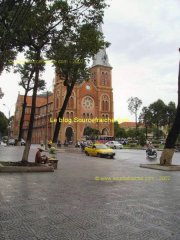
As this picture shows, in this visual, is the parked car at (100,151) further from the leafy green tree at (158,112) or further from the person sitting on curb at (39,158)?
the leafy green tree at (158,112)

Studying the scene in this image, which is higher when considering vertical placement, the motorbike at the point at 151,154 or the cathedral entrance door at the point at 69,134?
the cathedral entrance door at the point at 69,134

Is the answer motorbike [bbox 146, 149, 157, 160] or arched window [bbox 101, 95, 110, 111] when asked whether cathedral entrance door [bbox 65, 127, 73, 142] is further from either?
motorbike [bbox 146, 149, 157, 160]

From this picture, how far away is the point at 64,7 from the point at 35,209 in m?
13.1

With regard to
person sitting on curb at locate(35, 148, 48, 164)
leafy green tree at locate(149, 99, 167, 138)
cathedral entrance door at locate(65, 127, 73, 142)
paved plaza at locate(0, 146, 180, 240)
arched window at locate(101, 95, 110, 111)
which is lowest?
paved plaza at locate(0, 146, 180, 240)

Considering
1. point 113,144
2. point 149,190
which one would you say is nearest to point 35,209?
point 149,190

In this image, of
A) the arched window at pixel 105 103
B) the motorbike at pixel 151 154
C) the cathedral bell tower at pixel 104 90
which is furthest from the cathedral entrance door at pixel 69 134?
the motorbike at pixel 151 154

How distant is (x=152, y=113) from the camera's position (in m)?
94.2

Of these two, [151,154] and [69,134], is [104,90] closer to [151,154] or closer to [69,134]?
[69,134]

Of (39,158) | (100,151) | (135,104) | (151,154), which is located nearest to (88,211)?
(39,158)

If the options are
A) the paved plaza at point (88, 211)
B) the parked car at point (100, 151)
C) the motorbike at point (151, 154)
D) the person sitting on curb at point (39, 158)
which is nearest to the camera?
the paved plaza at point (88, 211)

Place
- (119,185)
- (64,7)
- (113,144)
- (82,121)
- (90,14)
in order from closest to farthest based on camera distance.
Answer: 1. (119,185)
2. (64,7)
3. (90,14)
4. (113,144)
5. (82,121)

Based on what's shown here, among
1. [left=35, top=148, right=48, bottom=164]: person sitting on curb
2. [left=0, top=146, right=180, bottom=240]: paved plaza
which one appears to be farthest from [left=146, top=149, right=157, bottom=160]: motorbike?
[left=0, top=146, right=180, bottom=240]: paved plaza

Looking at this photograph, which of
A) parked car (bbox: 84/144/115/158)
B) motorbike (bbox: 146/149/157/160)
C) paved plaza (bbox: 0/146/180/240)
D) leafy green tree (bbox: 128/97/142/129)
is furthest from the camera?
leafy green tree (bbox: 128/97/142/129)

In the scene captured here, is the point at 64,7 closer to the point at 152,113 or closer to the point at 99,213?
the point at 99,213
